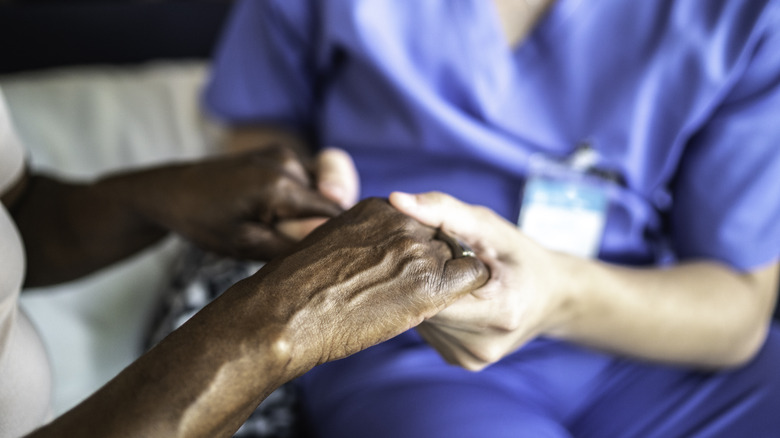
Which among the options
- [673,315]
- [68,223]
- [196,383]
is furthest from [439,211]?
[68,223]

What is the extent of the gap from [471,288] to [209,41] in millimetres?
1277

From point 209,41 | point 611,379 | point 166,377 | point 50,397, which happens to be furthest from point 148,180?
point 209,41

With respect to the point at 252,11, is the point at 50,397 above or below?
below

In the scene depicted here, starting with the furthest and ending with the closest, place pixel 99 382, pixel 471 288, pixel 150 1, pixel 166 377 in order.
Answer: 1. pixel 150 1
2. pixel 99 382
3. pixel 471 288
4. pixel 166 377

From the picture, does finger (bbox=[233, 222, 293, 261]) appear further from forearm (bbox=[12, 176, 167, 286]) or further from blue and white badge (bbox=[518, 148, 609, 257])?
blue and white badge (bbox=[518, 148, 609, 257])

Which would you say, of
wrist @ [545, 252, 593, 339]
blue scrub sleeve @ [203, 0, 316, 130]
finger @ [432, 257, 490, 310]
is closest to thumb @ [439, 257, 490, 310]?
finger @ [432, 257, 490, 310]

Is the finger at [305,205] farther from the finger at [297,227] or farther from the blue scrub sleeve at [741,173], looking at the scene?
the blue scrub sleeve at [741,173]

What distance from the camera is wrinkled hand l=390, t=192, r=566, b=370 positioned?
1.56ft

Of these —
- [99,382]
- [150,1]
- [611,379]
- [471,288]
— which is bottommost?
[99,382]

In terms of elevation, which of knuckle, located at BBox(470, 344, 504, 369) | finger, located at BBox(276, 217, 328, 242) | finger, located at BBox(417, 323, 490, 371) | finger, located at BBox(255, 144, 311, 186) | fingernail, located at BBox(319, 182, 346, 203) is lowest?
finger, located at BBox(417, 323, 490, 371)

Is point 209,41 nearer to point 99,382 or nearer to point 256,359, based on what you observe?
point 99,382

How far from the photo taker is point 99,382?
839mm

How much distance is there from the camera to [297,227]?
0.58 metres

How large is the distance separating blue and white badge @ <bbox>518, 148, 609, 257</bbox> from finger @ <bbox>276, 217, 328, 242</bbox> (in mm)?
Result: 286
